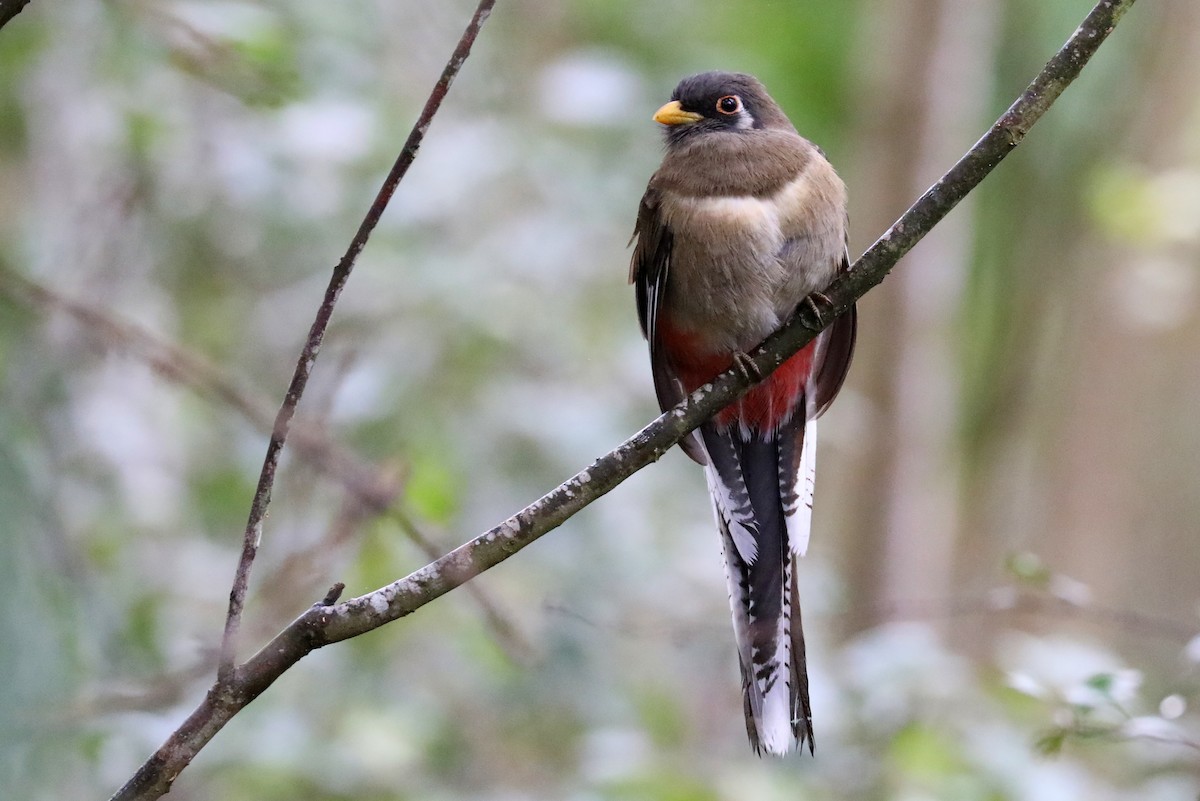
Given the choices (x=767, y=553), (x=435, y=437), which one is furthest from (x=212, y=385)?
(x=435, y=437)

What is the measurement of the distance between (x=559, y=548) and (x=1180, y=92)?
4.86 meters

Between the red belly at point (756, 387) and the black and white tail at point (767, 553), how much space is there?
1.6 inches

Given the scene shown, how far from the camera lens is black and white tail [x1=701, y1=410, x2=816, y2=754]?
2477mm

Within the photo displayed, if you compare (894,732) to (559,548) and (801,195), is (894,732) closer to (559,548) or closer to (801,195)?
(559,548)

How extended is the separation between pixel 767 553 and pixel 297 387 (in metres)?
1.38

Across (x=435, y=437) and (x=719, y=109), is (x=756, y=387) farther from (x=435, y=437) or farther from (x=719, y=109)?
(x=435, y=437)

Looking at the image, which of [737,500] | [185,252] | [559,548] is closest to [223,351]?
[185,252]

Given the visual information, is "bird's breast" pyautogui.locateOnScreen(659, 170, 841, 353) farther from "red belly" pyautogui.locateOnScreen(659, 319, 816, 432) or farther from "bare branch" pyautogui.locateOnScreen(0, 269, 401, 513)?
"bare branch" pyautogui.locateOnScreen(0, 269, 401, 513)

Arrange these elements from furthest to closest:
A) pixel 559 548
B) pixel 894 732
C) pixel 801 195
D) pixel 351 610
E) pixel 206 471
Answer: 1. pixel 206 471
2. pixel 559 548
3. pixel 894 732
4. pixel 801 195
5. pixel 351 610

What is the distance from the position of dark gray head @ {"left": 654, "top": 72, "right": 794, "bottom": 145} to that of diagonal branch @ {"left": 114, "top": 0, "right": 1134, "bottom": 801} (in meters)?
1.02

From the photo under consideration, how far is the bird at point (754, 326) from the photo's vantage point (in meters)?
2.70

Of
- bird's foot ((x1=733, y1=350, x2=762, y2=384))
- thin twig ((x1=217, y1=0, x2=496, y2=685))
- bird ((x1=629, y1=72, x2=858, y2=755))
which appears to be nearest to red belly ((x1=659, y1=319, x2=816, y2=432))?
bird ((x1=629, y1=72, x2=858, y2=755))

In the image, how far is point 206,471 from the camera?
4.69 m

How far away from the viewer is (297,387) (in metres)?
1.78
